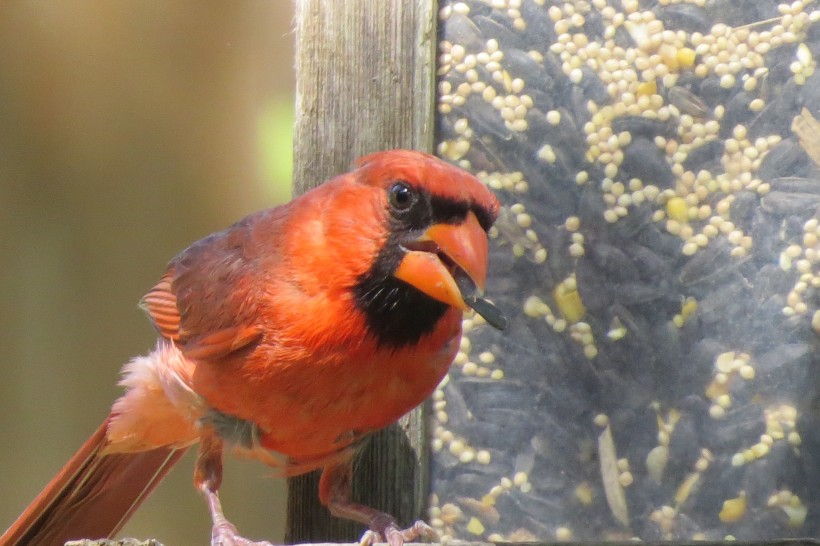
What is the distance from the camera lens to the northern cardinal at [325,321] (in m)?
1.82

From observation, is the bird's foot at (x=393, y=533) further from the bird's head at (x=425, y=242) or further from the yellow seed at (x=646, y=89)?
the yellow seed at (x=646, y=89)

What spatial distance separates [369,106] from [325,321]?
636 millimetres

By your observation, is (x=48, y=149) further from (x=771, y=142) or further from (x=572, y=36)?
(x=771, y=142)

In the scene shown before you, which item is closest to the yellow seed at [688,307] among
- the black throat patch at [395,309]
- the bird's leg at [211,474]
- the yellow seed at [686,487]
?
the yellow seed at [686,487]

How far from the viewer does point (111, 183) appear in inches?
146

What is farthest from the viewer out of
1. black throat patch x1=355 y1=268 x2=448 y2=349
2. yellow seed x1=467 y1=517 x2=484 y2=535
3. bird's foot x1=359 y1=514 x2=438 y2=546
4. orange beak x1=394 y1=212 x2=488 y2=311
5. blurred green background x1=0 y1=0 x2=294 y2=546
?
blurred green background x1=0 y1=0 x2=294 y2=546

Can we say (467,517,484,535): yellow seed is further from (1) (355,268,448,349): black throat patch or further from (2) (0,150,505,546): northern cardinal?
(1) (355,268,448,349): black throat patch

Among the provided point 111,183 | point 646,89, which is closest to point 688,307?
point 646,89

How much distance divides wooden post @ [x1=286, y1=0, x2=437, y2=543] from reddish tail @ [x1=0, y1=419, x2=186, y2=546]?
0.47m

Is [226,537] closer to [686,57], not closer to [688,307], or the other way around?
[688,307]

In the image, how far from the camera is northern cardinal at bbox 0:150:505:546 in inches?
71.7

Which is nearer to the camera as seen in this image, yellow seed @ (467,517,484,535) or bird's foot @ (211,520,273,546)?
A: bird's foot @ (211,520,273,546)

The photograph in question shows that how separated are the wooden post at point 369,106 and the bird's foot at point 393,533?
4.7 inches

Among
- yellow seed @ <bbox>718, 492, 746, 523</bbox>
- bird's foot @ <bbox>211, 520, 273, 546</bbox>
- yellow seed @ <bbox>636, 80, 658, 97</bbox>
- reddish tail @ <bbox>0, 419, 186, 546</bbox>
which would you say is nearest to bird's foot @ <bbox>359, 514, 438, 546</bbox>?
bird's foot @ <bbox>211, 520, 273, 546</bbox>
